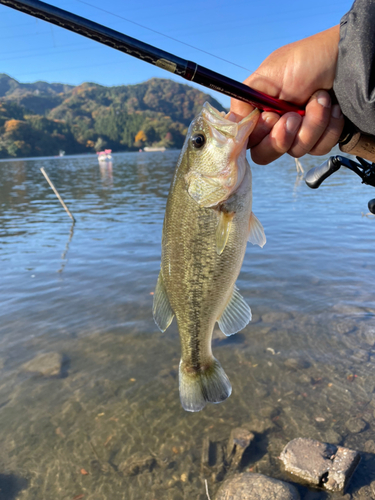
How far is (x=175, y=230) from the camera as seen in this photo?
2.39 meters

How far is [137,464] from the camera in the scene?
4.59 metres

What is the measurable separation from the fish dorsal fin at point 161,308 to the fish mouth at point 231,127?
3.78 feet

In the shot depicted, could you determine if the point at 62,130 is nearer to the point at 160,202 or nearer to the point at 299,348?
the point at 160,202

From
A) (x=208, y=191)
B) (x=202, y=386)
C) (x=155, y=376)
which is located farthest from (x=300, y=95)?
(x=155, y=376)

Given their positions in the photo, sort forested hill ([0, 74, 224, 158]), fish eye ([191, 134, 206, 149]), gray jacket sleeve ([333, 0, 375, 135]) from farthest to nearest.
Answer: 1. forested hill ([0, 74, 224, 158])
2. fish eye ([191, 134, 206, 149])
3. gray jacket sleeve ([333, 0, 375, 135])

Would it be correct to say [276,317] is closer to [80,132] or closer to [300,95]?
[300,95]

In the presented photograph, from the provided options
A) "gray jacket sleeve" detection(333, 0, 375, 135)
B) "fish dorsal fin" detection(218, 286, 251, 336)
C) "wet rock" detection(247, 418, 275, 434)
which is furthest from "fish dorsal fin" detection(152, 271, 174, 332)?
"wet rock" detection(247, 418, 275, 434)

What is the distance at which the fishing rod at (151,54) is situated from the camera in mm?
2133

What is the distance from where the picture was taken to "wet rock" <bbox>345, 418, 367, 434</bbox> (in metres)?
4.70

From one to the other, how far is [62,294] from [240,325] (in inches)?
318

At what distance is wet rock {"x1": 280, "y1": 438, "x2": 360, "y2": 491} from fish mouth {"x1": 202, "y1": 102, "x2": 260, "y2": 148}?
3840mm

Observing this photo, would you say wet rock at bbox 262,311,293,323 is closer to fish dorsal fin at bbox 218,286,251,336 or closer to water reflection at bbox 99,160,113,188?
fish dorsal fin at bbox 218,286,251,336

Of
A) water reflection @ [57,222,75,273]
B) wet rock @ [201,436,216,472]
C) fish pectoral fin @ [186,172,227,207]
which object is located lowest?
water reflection @ [57,222,75,273]

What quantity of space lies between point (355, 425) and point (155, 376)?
329 centimetres
